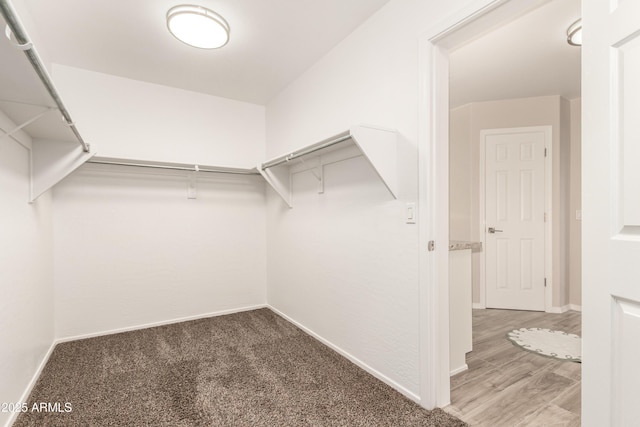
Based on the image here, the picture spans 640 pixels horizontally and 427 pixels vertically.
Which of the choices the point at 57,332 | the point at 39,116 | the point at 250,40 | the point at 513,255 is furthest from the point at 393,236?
the point at 57,332

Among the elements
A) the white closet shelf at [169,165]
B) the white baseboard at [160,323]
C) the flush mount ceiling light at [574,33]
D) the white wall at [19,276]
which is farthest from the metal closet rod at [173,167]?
the flush mount ceiling light at [574,33]

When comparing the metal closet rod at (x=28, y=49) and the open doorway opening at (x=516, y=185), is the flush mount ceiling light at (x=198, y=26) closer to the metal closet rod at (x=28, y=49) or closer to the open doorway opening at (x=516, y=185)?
the metal closet rod at (x=28, y=49)

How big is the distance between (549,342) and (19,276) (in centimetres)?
381

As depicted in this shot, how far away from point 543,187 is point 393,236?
2700mm

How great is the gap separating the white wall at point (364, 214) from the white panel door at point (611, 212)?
2.54ft

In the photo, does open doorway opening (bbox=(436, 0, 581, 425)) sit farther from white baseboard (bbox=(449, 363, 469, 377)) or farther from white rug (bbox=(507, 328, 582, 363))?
white baseboard (bbox=(449, 363, 469, 377))

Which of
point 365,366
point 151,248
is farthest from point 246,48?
point 365,366

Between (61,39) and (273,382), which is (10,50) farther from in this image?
(273,382)

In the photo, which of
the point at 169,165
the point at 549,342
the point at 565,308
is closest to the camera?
the point at 549,342

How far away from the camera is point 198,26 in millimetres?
1975

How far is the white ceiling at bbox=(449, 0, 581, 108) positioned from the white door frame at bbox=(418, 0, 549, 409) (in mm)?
671

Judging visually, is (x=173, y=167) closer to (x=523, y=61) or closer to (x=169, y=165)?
(x=169, y=165)

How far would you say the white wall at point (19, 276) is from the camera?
153 cm

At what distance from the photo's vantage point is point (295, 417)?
1.62 m
